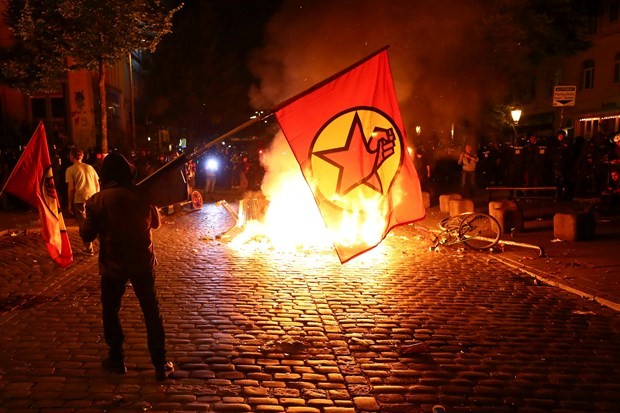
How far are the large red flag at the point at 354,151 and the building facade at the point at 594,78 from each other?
23873 mm

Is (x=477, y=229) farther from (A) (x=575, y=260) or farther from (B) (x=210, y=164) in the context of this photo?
(B) (x=210, y=164)

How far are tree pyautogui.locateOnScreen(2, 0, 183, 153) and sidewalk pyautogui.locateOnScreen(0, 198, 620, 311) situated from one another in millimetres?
6274

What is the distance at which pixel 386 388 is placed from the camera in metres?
4.41

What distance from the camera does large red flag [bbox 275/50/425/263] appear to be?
4.80 meters

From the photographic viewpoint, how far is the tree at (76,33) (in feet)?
52.9

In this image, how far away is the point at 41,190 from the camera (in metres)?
8.25

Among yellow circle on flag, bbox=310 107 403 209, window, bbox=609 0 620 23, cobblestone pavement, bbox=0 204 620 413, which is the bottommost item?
cobblestone pavement, bbox=0 204 620 413

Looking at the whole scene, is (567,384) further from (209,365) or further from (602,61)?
(602,61)

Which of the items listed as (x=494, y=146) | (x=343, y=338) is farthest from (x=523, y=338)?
(x=494, y=146)

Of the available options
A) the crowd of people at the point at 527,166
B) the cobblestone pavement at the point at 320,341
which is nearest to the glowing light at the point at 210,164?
the crowd of people at the point at 527,166

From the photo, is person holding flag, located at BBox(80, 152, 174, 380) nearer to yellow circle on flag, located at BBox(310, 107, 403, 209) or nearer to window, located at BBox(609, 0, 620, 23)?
yellow circle on flag, located at BBox(310, 107, 403, 209)

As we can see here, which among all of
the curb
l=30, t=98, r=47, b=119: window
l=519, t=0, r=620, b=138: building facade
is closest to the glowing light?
Result: l=30, t=98, r=47, b=119: window

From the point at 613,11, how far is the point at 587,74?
3798mm

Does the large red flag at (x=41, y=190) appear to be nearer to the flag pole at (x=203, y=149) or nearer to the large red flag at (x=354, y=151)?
the flag pole at (x=203, y=149)
